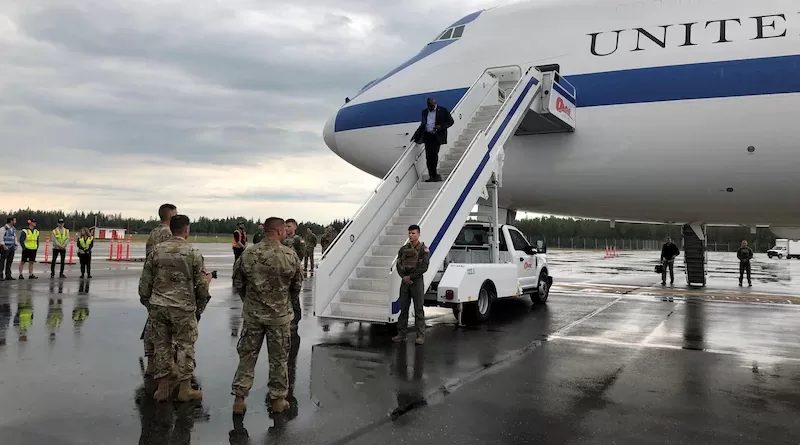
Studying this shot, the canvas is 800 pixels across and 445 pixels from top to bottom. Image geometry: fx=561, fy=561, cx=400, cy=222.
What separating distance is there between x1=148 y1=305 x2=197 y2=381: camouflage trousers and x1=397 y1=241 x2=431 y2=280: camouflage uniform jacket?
119 inches

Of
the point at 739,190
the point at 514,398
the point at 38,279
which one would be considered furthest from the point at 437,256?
the point at 38,279

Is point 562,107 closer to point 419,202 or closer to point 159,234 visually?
point 419,202

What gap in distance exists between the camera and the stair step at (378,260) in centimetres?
811

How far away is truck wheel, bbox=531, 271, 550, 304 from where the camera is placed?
37.4 feet

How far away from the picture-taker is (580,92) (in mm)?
10227

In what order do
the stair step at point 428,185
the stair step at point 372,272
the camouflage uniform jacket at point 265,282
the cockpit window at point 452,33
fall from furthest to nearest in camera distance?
the cockpit window at point 452,33
the stair step at point 428,185
the stair step at point 372,272
the camouflage uniform jacket at point 265,282

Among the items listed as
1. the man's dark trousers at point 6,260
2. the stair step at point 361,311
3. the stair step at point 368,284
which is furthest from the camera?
the man's dark trousers at point 6,260

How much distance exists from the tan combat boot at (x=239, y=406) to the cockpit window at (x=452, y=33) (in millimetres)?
9747

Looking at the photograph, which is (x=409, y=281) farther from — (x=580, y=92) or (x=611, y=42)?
(x=611, y=42)

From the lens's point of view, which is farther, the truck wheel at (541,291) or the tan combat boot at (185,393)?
the truck wheel at (541,291)

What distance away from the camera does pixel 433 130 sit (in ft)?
29.7

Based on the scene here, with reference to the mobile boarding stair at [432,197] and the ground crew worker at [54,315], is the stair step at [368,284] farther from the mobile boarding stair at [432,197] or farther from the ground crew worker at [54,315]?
the ground crew worker at [54,315]

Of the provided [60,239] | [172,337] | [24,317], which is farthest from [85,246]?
[172,337]

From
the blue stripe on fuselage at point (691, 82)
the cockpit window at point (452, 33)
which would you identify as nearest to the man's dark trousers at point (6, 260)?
the cockpit window at point (452, 33)
